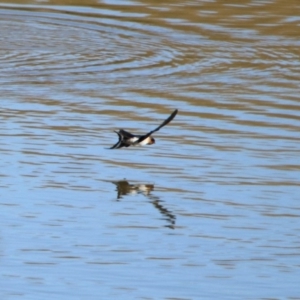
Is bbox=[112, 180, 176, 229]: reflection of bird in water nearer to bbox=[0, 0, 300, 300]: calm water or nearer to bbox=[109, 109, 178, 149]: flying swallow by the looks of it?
bbox=[0, 0, 300, 300]: calm water

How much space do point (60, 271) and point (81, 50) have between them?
5.89 m

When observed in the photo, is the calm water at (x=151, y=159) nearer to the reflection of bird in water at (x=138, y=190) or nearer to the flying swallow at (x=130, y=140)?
the reflection of bird in water at (x=138, y=190)

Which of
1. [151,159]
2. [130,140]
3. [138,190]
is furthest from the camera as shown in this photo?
[151,159]

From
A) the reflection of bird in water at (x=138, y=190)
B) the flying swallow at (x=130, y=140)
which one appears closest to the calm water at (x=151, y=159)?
the reflection of bird in water at (x=138, y=190)

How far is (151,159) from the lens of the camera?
785 cm

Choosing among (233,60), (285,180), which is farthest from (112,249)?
(233,60)

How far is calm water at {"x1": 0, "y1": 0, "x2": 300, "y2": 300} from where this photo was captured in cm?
582

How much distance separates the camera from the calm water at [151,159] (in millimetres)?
5820

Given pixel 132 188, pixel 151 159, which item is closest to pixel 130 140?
pixel 151 159

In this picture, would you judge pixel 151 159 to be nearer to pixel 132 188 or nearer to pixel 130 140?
pixel 130 140

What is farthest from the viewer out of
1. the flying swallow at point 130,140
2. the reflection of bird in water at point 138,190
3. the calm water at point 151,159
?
the flying swallow at point 130,140

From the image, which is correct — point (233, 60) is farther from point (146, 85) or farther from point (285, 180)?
point (285, 180)

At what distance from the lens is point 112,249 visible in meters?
6.13

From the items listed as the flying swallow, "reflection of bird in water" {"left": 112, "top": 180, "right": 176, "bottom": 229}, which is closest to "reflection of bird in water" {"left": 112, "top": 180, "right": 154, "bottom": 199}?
"reflection of bird in water" {"left": 112, "top": 180, "right": 176, "bottom": 229}
